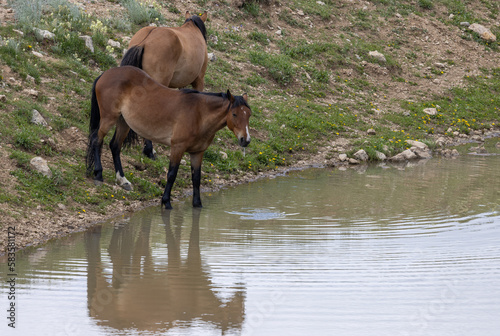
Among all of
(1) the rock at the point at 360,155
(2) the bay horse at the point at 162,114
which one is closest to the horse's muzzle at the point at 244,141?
(2) the bay horse at the point at 162,114

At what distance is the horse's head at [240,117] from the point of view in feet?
29.6

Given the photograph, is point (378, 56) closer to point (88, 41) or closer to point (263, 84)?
point (263, 84)

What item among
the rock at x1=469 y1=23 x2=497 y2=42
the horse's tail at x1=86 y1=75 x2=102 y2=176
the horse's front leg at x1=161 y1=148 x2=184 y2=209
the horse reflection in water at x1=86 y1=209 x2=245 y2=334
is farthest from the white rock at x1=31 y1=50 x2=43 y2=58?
the rock at x1=469 y1=23 x2=497 y2=42

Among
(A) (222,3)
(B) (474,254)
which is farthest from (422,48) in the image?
(B) (474,254)

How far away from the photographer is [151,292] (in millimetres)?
6215

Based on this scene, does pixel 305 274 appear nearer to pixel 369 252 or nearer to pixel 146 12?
pixel 369 252

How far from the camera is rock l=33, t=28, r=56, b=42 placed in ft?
43.2

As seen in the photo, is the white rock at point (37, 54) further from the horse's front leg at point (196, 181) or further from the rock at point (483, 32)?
the rock at point (483, 32)

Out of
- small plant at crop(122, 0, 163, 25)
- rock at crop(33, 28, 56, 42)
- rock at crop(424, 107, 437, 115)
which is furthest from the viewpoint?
rock at crop(424, 107, 437, 115)

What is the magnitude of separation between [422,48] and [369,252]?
14508 millimetres

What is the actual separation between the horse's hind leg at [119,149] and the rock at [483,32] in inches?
613

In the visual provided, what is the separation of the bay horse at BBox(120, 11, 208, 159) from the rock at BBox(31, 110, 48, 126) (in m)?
1.56

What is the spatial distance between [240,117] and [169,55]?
2408 millimetres

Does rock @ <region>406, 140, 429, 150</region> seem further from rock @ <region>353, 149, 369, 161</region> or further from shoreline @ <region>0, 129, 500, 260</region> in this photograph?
shoreline @ <region>0, 129, 500, 260</region>
